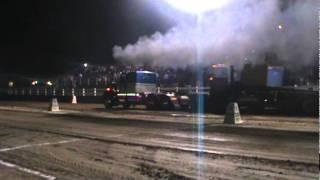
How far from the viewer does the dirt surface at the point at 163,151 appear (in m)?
9.89

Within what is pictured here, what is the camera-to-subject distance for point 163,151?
41.0ft

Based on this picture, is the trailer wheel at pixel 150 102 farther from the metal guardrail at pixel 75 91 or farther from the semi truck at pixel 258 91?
the semi truck at pixel 258 91

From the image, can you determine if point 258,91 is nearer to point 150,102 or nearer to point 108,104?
point 150,102

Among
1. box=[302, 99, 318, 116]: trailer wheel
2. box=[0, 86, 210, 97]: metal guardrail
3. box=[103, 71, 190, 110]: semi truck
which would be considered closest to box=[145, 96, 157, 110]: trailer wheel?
box=[103, 71, 190, 110]: semi truck

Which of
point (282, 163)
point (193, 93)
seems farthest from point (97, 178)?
point (193, 93)

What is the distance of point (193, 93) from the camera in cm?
2861

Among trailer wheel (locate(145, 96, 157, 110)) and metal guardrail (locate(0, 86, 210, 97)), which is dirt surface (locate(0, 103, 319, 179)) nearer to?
metal guardrail (locate(0, 86, 210, 97))

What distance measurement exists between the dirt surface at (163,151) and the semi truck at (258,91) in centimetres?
556

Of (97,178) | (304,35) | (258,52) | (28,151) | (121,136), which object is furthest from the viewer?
(258,52)

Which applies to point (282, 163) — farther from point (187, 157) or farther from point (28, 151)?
point (28, 151)

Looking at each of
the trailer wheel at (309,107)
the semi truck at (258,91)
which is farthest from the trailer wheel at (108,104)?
the trailer wheel at (309,107)

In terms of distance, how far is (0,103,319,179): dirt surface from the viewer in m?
9.89

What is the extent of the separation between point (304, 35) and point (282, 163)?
1354cm

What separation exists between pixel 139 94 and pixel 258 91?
317 inches
